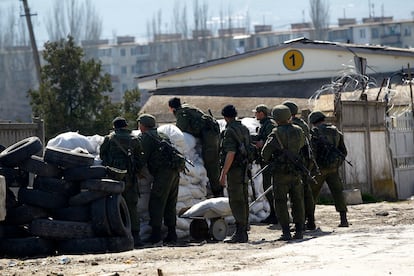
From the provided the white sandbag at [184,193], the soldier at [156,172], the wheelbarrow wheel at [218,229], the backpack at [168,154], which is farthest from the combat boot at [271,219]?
the backpack at [168,154]

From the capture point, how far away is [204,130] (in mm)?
17422

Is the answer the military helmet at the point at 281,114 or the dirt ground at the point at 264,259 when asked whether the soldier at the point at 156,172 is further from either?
the military helmet at the point at 281,114

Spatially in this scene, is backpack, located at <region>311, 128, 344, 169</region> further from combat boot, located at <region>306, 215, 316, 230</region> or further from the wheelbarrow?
the wheelbarrow

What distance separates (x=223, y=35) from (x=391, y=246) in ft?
432

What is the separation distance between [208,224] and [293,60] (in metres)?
20.3

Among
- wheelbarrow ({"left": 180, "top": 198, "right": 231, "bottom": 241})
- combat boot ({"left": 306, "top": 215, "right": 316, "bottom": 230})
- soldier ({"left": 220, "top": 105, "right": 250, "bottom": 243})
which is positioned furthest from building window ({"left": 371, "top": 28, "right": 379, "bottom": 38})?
soldier ({"left": 220, "top": 105, "right": 250, "bottom": 243})

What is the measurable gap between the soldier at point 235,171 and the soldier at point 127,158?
1270mm

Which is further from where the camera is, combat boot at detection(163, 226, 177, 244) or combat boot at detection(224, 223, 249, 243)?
combat boot at detection(163, 226, 177, 244)

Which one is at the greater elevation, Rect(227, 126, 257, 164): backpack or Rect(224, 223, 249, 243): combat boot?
Rect(227, 126, 257, 164): backpack

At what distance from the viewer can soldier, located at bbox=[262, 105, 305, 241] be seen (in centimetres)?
1484

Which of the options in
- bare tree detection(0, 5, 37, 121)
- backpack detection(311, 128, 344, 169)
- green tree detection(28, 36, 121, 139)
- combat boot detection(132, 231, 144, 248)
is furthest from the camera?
bare tree detection(0, 5, 37, 121)

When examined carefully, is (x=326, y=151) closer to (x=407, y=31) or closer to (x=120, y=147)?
(x=120, y=147)

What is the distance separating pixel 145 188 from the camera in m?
16.0

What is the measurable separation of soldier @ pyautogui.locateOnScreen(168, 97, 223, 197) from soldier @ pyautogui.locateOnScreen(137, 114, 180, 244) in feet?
5.76
